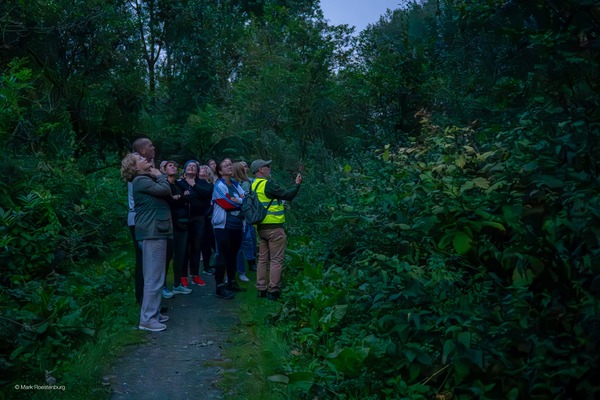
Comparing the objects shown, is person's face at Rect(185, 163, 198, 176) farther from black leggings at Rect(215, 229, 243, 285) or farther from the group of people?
black leggings at Rect(215, 229, 243, 285)

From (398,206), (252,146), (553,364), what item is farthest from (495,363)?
(252,146)

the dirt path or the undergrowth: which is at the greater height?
the undergrowth

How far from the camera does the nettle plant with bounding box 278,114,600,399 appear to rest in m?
3.68

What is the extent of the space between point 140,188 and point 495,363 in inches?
215

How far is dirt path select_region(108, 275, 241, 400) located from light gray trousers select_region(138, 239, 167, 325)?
29cm

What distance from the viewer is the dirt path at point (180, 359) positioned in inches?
248

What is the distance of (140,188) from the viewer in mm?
8523

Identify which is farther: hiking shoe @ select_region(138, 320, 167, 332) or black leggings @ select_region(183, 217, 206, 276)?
black leggings @ select_region(183, 217, 206, 276)

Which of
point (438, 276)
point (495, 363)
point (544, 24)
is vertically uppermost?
point (544, 24)

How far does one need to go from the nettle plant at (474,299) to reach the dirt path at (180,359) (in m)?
0.96

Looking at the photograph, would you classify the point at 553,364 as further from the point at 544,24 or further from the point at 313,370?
the point at 313,370

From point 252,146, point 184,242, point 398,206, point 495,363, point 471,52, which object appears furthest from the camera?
point 252,146

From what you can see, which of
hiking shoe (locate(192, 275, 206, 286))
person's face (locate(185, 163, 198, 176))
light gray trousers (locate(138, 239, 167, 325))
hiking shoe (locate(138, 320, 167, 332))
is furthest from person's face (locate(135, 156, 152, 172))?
hiking shoe (locate(192, 275, 206, 286))

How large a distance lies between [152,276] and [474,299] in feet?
15.5
